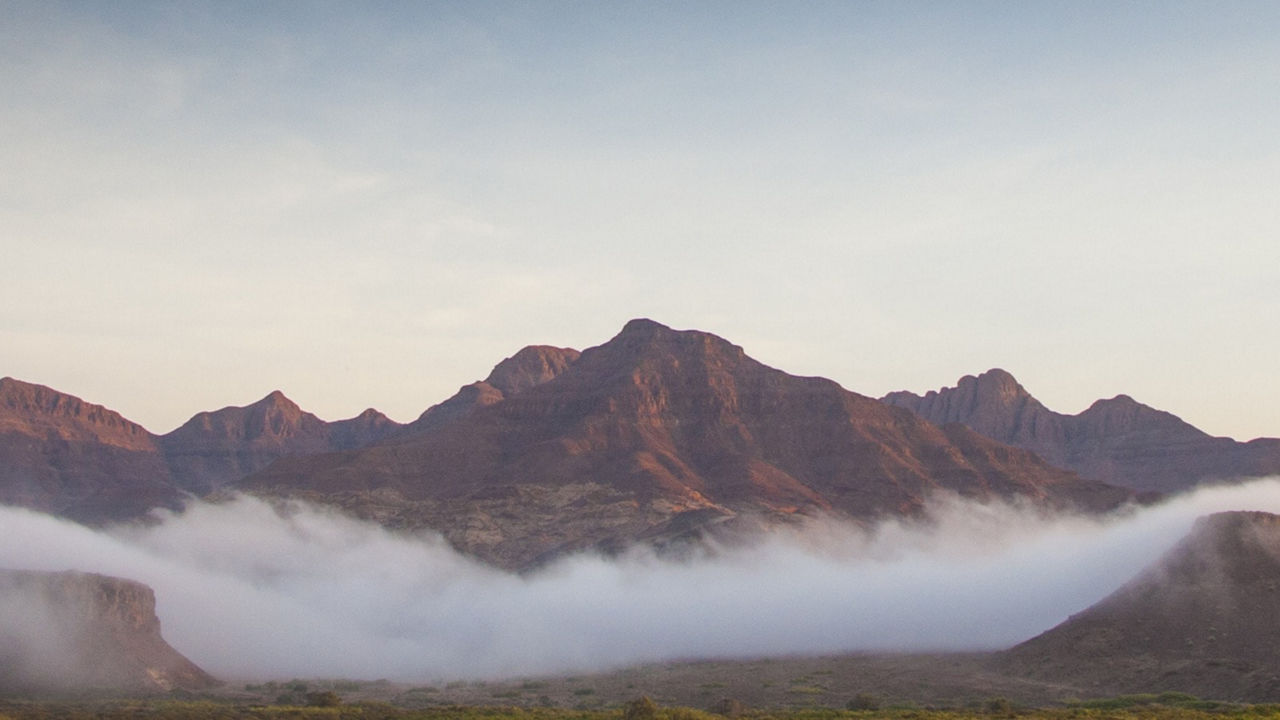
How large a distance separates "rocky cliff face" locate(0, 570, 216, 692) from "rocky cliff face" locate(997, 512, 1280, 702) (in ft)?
277

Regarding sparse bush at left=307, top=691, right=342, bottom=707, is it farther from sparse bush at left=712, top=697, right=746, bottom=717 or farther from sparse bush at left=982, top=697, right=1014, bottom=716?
sparse bush at left=982, top=697, right=1014, bottom=716

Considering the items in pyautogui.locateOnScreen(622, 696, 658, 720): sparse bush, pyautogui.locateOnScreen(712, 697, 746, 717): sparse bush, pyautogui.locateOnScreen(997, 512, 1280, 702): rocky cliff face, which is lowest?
pyautogui.locateOnScreen(712, 697, 746, 717): sparse bush

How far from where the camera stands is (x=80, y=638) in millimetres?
118875

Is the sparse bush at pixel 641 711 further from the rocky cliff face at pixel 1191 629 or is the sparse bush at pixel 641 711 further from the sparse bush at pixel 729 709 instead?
the rocky cliff face at pixel 1191 629

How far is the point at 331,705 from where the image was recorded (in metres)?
99.9

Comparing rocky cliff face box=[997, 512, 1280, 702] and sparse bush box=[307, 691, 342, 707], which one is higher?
rocky cliff face box=[997, 512, 1280, 702]

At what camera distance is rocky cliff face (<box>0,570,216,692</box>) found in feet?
367

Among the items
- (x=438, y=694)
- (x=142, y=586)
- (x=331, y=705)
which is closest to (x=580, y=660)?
(x=438, y=694)

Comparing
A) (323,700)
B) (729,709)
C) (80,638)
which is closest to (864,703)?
(729,709)

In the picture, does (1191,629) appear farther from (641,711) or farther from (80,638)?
(80,638)

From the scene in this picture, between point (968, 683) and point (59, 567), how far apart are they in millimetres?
96365

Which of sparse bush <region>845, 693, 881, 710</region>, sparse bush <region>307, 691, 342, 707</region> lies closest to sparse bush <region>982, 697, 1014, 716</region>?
sparse bush <region>845, 693, 881, 710</region>

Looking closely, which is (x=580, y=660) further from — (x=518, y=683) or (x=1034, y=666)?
(x=1034, y=666)

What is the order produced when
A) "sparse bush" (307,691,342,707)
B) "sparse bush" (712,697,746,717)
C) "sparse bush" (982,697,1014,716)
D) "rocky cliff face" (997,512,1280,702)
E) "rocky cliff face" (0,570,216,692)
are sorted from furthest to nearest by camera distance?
"rocky cliff face" (0,570,216,692)
"sparse bush" (307,691,342,707)
"rocky cliff face" (997,512,1280,702)
"sparse bush" (712,697,746,717)
"sparse bush" (982,697,1014,716)
